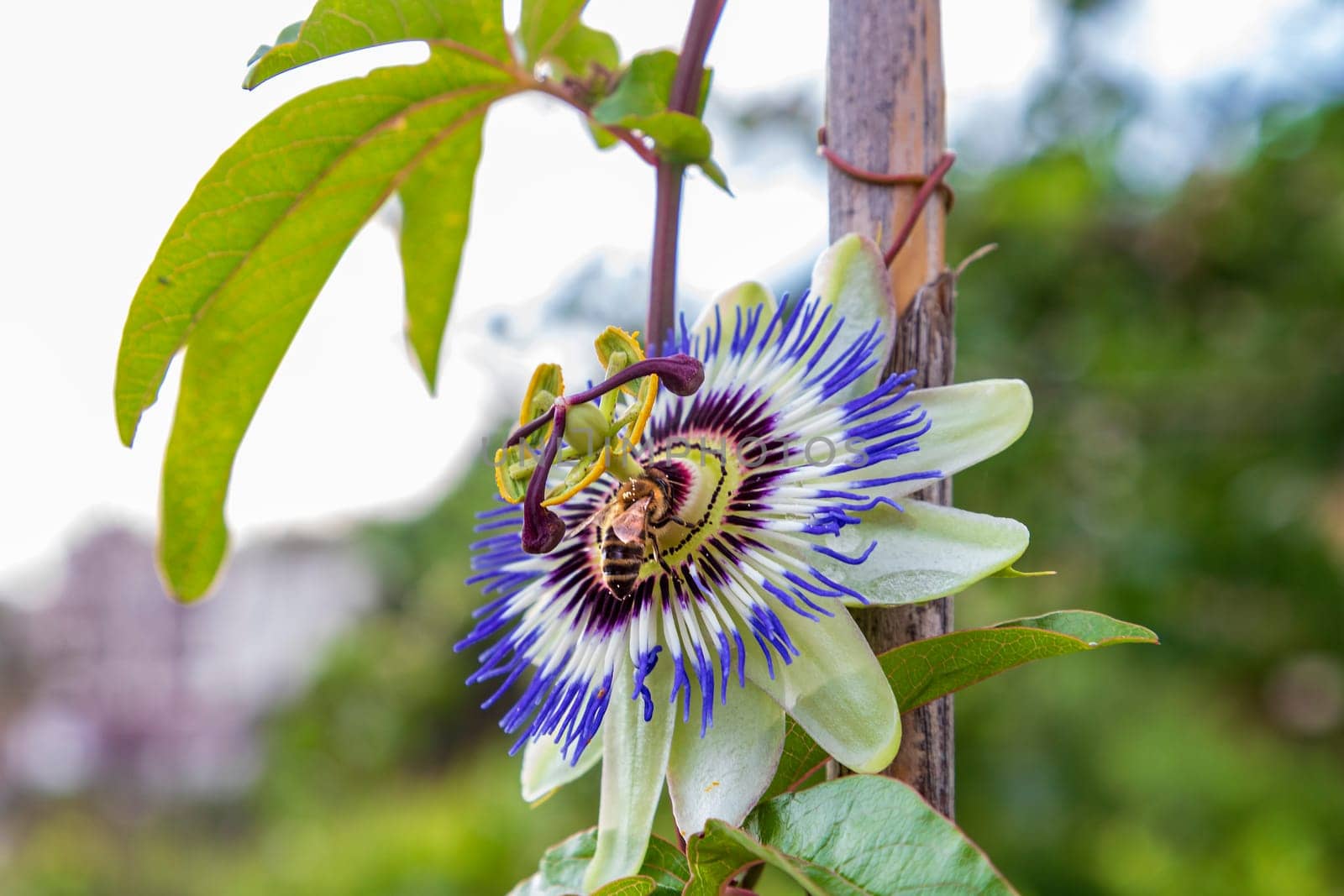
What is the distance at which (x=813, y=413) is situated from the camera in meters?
0.67

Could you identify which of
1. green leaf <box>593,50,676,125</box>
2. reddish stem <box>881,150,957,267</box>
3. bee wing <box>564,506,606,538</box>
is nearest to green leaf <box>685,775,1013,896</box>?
bee wing <box>564,506,606,538</box>

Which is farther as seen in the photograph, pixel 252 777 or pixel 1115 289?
pixel 252 777

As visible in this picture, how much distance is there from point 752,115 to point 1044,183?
790 mm

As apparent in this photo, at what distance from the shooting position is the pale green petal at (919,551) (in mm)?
582

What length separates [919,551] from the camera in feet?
1.98

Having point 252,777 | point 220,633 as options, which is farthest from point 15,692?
point 252,777

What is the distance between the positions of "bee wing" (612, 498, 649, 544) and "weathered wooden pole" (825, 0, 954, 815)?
0.56ft

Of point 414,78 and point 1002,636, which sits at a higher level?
point 414,78

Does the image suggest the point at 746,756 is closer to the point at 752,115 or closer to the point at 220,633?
the point at 752,115

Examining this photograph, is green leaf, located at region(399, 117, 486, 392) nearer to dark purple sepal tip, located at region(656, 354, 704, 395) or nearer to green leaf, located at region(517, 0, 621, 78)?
green leaf, located at region(517, 0, 621, 78)

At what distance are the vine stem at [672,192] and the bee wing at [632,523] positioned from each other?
0.11 m

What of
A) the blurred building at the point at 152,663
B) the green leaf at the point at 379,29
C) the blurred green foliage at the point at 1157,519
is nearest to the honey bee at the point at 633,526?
the green leaf at the point at 379,29

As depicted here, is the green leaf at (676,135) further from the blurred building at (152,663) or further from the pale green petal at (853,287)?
the blurred building at (152,663)

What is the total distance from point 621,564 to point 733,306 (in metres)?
0.21
